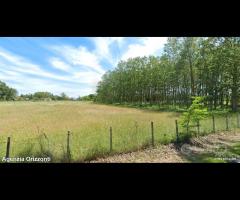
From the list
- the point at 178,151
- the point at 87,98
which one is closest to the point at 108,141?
the point at 87,98

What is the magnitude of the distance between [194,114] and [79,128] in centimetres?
266

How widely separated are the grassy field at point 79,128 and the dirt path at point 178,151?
0.63 ft

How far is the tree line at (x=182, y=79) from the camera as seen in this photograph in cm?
450

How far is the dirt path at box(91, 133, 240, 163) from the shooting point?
3445mm

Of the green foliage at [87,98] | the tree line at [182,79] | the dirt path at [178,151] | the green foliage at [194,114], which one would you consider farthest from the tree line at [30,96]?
the green foliage at [194,114]

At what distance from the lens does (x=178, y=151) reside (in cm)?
400

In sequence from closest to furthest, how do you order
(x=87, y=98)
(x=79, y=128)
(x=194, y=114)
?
(x=87, y=98)
(x=79, y=128)
(x=194, y=114)

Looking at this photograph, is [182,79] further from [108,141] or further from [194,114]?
[108,141]
